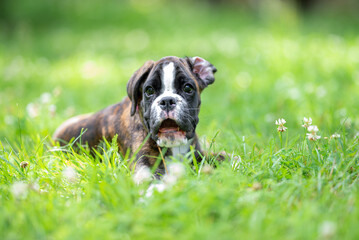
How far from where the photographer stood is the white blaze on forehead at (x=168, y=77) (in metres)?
3.43

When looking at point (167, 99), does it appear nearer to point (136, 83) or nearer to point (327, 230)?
point (136, 83)

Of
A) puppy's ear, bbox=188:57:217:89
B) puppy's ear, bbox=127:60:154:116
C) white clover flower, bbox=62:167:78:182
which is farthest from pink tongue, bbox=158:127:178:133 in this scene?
white clover flower, bbox=62:167:78:182

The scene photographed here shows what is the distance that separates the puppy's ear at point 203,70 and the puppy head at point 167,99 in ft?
0.40

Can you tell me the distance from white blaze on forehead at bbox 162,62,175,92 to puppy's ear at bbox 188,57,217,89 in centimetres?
41

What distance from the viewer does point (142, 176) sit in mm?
3156

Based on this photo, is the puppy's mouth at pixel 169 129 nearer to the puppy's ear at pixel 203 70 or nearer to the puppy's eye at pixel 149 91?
the puppy's eye at pixel 149 91

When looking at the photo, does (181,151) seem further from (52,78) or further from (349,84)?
(52,78)

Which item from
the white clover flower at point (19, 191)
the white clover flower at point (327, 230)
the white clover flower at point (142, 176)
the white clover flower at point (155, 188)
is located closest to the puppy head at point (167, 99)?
the white clover flower at point (142, 176)

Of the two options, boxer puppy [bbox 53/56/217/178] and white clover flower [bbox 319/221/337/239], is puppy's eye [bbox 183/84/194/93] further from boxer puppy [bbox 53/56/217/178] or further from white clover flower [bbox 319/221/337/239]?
white clover flower [bbox 319/221/337/239]

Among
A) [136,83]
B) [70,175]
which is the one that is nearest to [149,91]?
[136,83]

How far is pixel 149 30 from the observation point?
12844 millimetres

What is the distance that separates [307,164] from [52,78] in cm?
582

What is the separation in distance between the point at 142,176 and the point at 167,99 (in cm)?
63

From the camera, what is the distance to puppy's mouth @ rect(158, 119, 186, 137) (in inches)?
134
